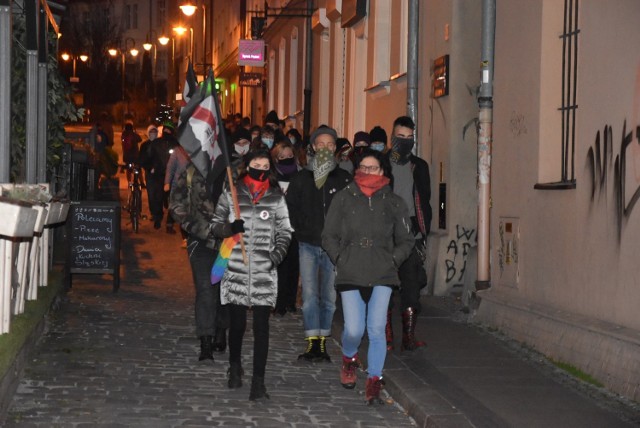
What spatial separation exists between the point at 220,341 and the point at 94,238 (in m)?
4.44

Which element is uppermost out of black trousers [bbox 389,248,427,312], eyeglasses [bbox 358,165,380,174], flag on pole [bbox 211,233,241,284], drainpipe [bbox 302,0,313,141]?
drainpipe [bbox 302,0,313,141]

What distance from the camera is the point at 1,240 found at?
9047mm

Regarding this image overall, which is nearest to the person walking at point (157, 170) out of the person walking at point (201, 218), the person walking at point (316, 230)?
the person walking at point (316, 230)

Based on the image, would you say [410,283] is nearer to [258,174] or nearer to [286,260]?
[258,174]

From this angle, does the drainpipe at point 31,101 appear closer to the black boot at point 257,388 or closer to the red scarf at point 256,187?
the red scarf at point 256,187

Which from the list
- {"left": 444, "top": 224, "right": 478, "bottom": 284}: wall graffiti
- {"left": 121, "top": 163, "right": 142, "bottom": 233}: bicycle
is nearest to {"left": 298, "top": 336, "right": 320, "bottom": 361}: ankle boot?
{"left": 444, "top": 224, "right": 478, "bottom": 284}: wall graffiti

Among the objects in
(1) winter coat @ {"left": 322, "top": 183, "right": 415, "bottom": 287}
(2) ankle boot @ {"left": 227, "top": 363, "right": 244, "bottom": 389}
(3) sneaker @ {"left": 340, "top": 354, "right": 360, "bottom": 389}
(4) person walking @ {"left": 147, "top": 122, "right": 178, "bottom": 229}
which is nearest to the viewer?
(1) winter coat @ {"left": 322, "top": 183, "right": 415, "bottom": 287}

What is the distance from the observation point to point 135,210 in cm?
2427

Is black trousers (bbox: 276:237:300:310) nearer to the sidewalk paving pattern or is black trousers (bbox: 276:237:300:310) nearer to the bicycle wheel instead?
the sidewalk paving pattern

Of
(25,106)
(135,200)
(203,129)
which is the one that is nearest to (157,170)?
(135,200)

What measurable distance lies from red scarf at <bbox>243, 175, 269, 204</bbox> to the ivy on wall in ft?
14.6

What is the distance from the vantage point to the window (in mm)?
11016

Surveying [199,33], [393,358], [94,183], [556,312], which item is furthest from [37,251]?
[199,33]

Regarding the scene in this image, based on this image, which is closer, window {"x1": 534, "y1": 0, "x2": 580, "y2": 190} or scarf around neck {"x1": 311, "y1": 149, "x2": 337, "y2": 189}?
scarf around neck {"x1": 311, "y1": 149, "x2": 337, "y2": 189}
